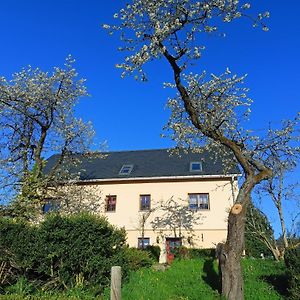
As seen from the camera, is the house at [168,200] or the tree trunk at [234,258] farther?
the house at [168,200]

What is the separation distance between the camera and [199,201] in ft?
78.3

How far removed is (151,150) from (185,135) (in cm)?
1736

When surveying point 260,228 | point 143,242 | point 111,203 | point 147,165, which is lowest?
point 143,242

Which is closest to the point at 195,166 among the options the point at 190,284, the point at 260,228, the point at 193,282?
the point at 260,228

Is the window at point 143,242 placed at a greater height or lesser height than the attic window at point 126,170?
lesser

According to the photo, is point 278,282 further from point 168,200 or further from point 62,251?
point 168,200

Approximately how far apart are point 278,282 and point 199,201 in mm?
13409

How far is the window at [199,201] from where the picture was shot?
23734 mm

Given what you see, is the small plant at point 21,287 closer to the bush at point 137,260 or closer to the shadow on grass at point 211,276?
the bush at point 137,260

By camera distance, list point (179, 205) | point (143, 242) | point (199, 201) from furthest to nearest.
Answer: point (179, 205), point (199, 201), point (143, 242)

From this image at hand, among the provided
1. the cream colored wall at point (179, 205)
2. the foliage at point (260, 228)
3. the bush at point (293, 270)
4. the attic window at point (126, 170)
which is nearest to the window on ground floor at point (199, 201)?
the cream colored wall at point (179, 205)

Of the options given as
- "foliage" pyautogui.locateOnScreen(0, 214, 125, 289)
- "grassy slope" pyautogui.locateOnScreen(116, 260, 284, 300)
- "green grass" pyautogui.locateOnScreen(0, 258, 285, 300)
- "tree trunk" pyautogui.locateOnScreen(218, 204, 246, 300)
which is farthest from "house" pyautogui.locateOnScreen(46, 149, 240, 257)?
"tree trunk" pyautogui.locateOnScreen(218, 204, 246, 300)

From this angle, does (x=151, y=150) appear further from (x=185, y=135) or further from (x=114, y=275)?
(x=114, y=275)

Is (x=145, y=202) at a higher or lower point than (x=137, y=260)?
higher
